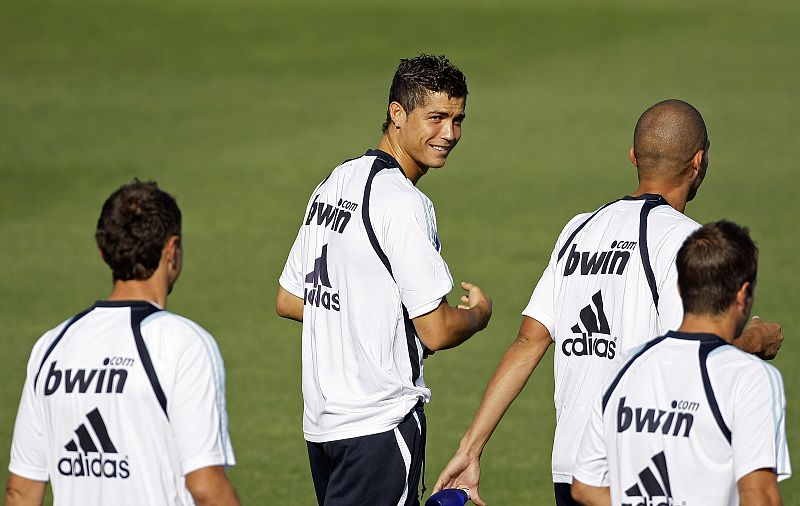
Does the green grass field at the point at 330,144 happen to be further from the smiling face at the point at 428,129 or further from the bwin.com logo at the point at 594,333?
the bwin.com logo at the point at 594,333

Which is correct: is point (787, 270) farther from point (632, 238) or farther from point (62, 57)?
point (62, 57)

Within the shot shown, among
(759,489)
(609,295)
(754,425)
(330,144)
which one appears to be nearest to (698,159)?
(609,295)

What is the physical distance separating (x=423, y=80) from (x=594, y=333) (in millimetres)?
1523

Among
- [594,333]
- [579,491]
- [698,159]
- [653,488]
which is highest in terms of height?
[698,159]

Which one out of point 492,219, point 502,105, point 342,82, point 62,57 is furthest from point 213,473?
point 62,57

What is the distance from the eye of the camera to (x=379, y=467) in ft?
19.5

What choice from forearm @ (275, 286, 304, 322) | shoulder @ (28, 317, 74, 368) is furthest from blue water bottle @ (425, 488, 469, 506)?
shoulder @ (28, 317, 74, 368)

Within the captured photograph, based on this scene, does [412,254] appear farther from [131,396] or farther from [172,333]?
[131,396]

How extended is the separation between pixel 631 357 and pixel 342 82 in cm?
3031

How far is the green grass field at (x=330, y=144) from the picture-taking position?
1345cm

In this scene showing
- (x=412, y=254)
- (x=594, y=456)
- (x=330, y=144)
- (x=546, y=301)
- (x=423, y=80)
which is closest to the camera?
(x=594, y=456)

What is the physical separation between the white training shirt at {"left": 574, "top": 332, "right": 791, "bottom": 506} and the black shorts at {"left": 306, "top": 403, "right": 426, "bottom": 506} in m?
1.51

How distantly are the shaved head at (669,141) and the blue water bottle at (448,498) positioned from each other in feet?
5.61

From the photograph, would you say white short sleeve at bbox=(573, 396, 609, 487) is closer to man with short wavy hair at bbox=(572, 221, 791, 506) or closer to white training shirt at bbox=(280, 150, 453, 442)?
man with short wavy hair at bbox=(572, 221, 791, 506)
